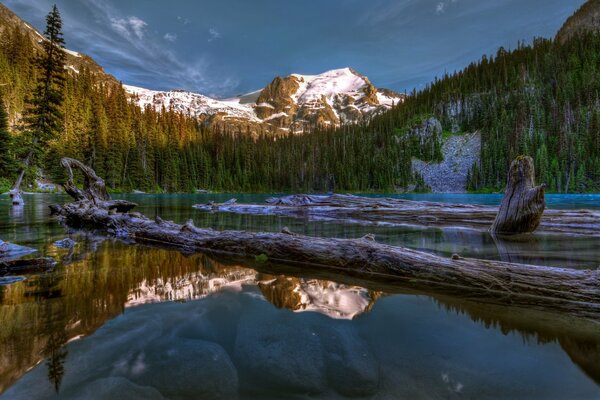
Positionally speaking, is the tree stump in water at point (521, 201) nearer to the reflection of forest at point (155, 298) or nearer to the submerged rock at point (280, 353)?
the reflection of forest at point (155, 298)

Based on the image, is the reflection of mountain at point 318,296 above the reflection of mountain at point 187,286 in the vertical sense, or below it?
below

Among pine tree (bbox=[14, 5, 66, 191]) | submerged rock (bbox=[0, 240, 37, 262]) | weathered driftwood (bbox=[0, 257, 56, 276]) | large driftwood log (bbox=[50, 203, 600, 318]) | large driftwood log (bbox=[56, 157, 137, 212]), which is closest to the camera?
large driftwood log (bbox=[50, 203, 600, 318])

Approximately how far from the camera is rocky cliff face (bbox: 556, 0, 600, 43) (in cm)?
13525

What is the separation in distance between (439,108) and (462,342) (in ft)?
438

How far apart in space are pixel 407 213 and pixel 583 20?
201 meters

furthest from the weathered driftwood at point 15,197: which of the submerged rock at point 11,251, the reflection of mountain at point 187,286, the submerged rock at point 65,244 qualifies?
the reflection of mountain at point 187,286

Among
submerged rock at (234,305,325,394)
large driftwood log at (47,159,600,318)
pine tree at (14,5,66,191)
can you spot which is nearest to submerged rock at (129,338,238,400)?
submerged rock at (234,305,325,394)

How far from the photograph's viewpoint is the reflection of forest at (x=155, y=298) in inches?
131

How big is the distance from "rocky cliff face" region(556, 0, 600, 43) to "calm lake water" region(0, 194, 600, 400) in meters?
187

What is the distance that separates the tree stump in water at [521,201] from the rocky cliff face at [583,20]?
17693 centimetres

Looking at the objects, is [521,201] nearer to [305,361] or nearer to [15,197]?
[305,361]

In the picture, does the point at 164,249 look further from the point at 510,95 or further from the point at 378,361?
the point at 510,95

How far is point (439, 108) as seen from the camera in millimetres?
118562

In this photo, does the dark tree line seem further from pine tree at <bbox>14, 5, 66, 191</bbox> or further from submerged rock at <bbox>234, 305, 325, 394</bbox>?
submerged rock at <bbox>234, 305, 325, 394</bbox>
